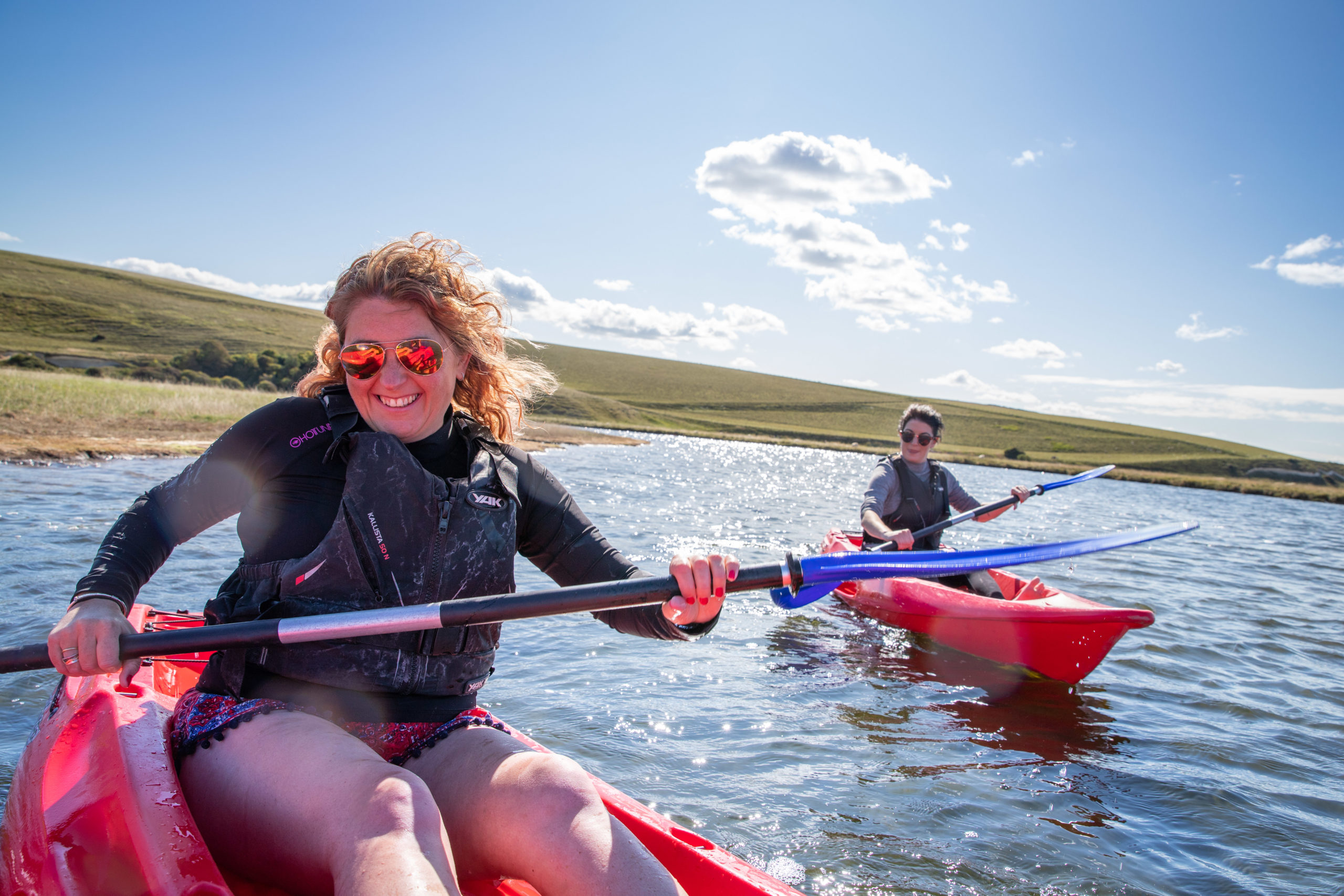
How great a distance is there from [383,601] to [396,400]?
0.61 m

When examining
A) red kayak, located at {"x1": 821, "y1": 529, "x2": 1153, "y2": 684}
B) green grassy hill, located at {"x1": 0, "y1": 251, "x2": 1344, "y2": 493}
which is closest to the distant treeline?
green grassy hill, located at {"x1": 0, "y1": 251, "x2": 1344, "y2": 493}

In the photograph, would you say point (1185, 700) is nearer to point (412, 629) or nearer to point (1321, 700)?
point (1321, 700)

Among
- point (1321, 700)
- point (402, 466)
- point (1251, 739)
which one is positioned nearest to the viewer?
point (402, 466)

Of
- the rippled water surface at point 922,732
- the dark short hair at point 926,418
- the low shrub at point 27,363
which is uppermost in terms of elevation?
the dark short hair at point 926,418

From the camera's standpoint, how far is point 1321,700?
23.4ft

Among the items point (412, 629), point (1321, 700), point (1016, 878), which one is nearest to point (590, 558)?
point (412, 629)

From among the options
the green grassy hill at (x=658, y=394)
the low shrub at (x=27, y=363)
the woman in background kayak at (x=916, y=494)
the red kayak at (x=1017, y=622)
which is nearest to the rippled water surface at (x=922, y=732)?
the red kayak at (x=1017, y=622)

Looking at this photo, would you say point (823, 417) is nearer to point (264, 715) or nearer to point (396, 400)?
point (396, 400)

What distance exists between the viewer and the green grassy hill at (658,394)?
67250 millimetres

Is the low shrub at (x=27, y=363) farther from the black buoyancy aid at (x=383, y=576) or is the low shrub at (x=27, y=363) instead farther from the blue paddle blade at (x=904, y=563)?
the blue paddle blade at (x=904, y=563)

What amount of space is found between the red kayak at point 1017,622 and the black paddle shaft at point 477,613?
4516 millimetres

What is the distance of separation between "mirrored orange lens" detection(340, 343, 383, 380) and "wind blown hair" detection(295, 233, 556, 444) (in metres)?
0.11

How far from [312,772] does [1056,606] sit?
21.0 ft

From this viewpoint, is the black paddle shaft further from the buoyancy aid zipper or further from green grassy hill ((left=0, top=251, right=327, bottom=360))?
green grassy hill ((left=0, top=251, right=327, bottom=360))
